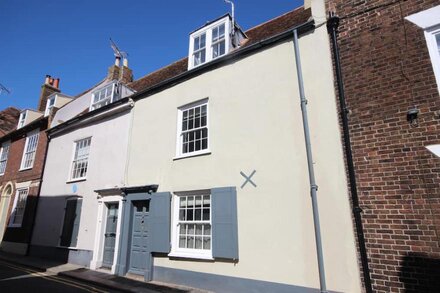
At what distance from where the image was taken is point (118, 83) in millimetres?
13172

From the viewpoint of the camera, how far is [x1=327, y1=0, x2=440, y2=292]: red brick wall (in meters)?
4.84

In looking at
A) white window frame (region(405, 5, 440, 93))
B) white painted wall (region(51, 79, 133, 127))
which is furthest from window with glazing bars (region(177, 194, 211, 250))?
white painted wall (region(51, 79, 133, 127))

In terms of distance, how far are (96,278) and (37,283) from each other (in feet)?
5.31

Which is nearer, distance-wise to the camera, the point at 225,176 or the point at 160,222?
the point at 225,176

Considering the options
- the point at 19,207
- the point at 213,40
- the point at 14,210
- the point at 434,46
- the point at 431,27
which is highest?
the point at 213,40

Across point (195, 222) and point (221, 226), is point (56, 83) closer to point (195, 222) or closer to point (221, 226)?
point (195, 222)

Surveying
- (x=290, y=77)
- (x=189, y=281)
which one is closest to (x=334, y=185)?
(x=290, y=77)

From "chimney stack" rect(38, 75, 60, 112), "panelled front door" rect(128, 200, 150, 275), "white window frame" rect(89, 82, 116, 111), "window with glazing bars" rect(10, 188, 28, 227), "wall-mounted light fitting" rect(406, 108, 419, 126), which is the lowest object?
"panelled front door" rect(128, 200, 150, 275)

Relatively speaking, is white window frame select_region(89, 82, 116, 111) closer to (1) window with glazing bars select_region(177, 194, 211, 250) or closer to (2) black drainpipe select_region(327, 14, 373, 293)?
(1) window with glazing bars select_region(177, 194, 211, 250)

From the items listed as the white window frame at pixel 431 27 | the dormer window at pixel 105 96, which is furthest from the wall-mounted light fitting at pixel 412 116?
the dormer window at pixel 105 96

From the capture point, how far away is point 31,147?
52.6 ft

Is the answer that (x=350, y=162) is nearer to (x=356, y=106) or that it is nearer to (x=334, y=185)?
(x=334, y=185)

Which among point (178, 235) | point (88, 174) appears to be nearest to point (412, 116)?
point (178, 235)

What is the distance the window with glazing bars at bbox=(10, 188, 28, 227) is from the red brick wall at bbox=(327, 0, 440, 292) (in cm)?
1671
